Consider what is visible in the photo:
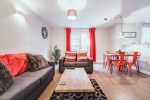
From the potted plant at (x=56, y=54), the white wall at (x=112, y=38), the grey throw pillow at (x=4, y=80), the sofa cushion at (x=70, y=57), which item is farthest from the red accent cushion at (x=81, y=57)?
the grey throw pillow at (x=4, y=80)

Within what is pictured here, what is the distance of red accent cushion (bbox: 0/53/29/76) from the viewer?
81.4 inches

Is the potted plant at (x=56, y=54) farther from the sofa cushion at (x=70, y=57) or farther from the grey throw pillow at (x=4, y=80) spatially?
the grey throw pillow at (x=4, y=80)

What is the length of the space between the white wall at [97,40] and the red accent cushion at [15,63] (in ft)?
14.6

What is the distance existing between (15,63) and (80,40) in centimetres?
517

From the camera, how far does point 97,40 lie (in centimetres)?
697

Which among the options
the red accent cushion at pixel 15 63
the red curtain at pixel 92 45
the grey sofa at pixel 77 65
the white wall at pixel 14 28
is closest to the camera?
the red accent cushion at pixel 15 63

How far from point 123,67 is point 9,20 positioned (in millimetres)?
4420

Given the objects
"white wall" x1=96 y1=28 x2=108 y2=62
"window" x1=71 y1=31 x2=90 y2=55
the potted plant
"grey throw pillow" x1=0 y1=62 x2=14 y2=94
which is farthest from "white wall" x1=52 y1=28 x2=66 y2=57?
"grey throw pillow" x1=0 y1=62 x2=14 y2=94

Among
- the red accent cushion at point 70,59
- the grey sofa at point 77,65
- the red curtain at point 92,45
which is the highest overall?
the red curtain at point 92,45

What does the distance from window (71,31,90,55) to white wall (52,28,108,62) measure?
1.98ft

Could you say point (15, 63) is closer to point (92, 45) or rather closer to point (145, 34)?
point (92, 45)

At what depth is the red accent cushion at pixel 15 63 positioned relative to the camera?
2066 millimetres

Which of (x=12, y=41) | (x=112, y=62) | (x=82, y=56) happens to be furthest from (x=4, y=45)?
(x=112, y=62)

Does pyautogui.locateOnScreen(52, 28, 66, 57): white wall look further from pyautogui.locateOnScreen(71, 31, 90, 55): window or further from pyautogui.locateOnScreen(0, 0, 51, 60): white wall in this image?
pyautogui.locateOnScreen(0, 0, 51, 60): white wall
